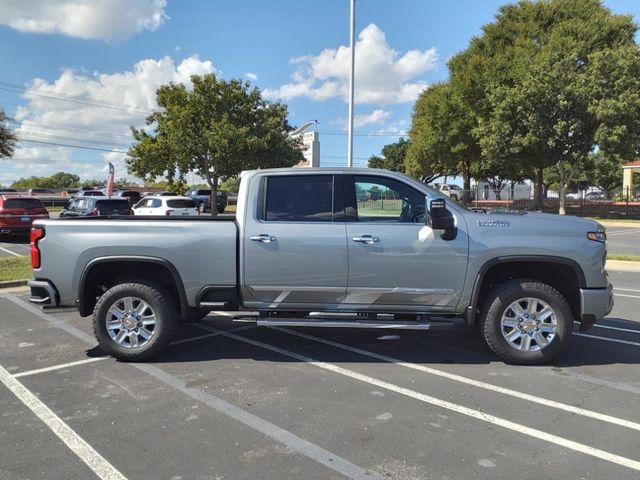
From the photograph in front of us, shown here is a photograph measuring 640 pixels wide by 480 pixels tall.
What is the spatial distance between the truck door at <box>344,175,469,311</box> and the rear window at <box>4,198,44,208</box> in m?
16.4

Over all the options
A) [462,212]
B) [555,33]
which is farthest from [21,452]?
[555,33]

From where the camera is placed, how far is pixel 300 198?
559 cm

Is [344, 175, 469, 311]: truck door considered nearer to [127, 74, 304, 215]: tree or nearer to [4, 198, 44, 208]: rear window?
[4, 198, 44, 208]: rear window

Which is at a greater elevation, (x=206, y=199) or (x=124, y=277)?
(x=206, y=199)

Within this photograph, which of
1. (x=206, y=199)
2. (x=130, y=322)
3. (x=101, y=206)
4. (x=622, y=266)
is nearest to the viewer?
(x=130, y=322)

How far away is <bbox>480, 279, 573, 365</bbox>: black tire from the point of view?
531 cm

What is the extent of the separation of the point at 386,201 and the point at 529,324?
1892 mm

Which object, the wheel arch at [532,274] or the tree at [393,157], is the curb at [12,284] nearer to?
the wheel arch at [532,274]

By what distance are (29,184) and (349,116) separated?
4838 inches

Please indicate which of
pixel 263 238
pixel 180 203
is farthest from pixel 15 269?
pixel 180 203

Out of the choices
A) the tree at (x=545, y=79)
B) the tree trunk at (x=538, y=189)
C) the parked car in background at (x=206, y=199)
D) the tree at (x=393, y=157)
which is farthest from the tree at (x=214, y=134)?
the tree at (x=393, y=157)

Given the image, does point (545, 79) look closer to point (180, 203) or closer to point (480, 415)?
point (180, 203)

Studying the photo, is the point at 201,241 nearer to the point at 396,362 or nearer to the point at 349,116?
the point at 396,362

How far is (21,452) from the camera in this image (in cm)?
362
